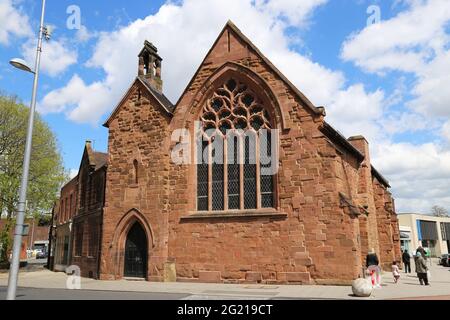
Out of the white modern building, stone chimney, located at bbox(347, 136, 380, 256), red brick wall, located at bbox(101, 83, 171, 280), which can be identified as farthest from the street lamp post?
the white modern building

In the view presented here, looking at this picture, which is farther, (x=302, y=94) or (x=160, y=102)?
(x=160, y=102)

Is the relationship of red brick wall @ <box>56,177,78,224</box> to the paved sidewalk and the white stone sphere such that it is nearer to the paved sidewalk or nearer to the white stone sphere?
the paved sidewalk

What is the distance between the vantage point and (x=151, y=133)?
65.9ft

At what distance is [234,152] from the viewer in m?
18.5

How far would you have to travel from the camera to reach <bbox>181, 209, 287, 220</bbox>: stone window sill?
16.5 meters

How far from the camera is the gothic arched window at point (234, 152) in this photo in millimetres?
17594

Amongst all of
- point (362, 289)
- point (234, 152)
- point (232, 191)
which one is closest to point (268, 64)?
point (234, 152)

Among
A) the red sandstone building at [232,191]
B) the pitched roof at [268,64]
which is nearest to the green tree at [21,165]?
the red sandstone building at [232,191]

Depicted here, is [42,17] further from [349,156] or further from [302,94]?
[349,156]

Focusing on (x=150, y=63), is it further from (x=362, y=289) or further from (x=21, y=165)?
(x=362, y=289)

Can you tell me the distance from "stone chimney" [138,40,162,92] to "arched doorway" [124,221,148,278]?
28.9ft

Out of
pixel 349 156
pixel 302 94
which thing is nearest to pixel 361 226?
pixel 349 156

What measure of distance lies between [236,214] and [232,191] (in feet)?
4.29
